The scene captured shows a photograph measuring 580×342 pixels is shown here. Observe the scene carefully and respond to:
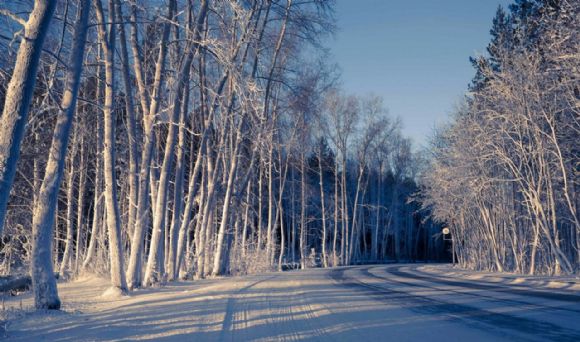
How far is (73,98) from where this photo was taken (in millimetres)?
9086

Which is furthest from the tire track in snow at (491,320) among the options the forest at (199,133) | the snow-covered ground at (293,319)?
the forest at (199,133)

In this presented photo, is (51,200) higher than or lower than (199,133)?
lower

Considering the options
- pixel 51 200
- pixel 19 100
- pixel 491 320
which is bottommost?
pixel 491 320

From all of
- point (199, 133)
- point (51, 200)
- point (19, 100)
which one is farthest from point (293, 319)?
point (199, 133)

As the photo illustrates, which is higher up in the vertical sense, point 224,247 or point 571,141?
point 571,141

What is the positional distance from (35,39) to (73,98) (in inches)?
98.7

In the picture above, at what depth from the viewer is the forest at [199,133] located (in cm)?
945

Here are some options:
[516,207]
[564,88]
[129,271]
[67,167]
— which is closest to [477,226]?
[516,207]

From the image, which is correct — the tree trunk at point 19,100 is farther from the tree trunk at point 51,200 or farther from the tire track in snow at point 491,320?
the tire track in snow at point 491,320

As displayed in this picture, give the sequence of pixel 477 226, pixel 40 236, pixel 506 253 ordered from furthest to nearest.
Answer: pixel 477 226, pixel 506 253, pixel 40 236

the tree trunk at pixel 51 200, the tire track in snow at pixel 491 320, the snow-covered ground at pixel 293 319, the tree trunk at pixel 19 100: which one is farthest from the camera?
the tree trunk at pixel 51 200

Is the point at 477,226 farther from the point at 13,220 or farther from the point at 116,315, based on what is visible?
the point at 116,315

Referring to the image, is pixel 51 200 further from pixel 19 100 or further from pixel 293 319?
pixel 293 319

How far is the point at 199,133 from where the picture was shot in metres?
25.1
